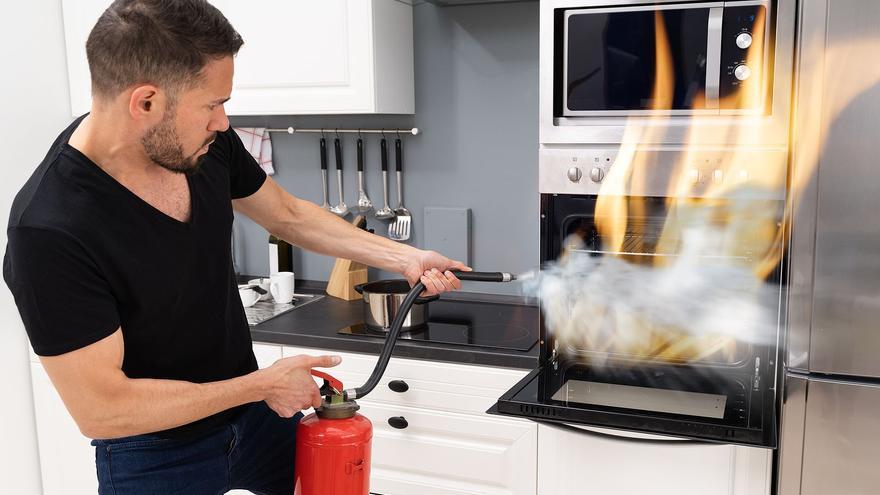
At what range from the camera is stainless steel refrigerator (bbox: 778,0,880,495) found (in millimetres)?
1772

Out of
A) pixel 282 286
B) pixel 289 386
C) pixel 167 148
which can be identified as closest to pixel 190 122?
pixel 167 148

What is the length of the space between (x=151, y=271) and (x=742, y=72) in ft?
4.33

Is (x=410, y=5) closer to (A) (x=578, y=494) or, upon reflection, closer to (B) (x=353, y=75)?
(B) (x=353, y=75)

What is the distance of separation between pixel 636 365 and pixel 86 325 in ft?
4.20

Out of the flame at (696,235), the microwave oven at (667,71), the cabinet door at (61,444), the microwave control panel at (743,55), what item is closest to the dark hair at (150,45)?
the microwave oven at (667,71)

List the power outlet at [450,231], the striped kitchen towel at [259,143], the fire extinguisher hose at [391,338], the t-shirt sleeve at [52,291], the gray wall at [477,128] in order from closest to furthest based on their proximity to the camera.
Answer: the t-shirt sleeve at [52,291] → the fire extinguisher hose at [391,338] → the gray wall at [477,128] → the power outlet at [450,231] → the striped kitchen towel at [259,143]

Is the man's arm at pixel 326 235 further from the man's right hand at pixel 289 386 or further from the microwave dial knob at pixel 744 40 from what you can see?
the microwave dial knob at pixel 744 40

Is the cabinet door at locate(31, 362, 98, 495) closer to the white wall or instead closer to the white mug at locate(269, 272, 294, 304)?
the white wall

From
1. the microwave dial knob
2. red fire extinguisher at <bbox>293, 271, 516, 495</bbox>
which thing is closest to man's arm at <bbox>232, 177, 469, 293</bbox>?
red fire extinguisher at <bbox>293, 271, 516, 495</bbox>

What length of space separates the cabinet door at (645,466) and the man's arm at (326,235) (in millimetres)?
492

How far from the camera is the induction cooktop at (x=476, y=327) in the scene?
92.4 inches

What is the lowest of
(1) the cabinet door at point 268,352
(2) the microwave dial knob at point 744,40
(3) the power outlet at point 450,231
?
(1) the cabinet door at point 268,352

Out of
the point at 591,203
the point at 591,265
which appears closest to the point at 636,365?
the point at 591,265

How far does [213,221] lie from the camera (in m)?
1.82
